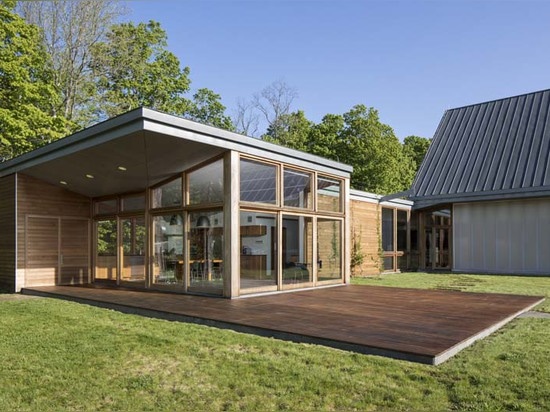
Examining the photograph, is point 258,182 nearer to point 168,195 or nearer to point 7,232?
point 168,195

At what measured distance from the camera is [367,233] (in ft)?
52.7

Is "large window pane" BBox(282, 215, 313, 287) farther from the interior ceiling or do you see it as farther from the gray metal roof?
the gray metal roof

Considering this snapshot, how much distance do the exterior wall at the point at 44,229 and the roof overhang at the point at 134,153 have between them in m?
0.37

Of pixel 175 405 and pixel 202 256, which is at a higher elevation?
pixel 202 256

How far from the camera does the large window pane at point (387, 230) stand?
1728 centimetres

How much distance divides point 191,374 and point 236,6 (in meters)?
9.95

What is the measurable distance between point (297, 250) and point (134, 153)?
4.14 meters

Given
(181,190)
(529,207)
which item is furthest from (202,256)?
(529,207)

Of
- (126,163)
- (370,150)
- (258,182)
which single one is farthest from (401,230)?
(126,163)

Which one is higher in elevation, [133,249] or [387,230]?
[387,230]

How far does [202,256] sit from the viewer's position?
9664 mm

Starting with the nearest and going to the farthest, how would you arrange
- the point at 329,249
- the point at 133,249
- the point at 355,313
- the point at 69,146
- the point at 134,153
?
the point at 355,313, the point at 134,153, the point at 69,146, the point at 133,249, the point at 329,249

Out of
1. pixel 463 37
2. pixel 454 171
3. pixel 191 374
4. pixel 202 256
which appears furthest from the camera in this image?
pixel 454 171

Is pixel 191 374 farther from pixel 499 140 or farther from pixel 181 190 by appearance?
pixel 499 140
